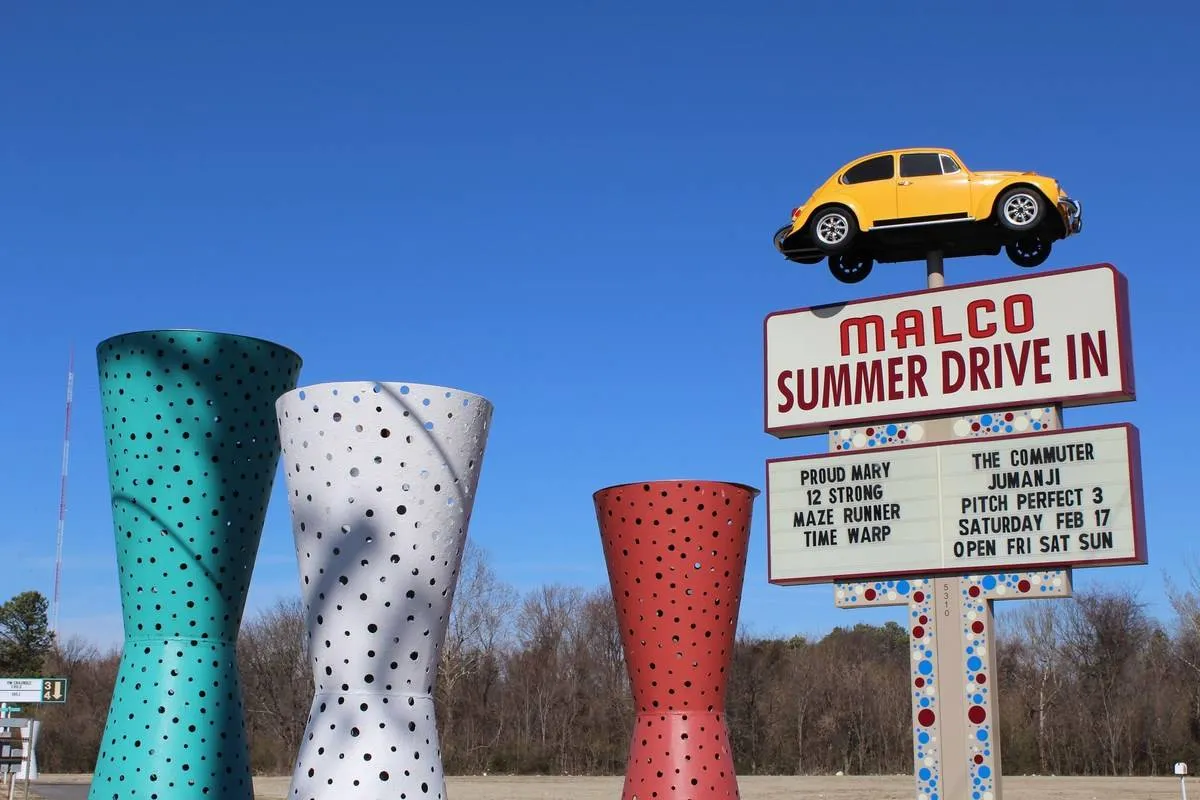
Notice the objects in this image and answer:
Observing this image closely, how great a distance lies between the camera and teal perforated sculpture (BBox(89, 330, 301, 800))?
571 inches

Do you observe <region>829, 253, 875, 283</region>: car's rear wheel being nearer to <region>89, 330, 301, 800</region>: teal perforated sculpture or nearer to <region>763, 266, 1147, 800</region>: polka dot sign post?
<region>763, 266, 1147, 800</region>: polka dot sign post

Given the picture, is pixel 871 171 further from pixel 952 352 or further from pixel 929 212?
pixel 952 352

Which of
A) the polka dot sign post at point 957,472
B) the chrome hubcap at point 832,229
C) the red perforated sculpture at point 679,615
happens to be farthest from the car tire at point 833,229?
the red perforated sculpture at point 679,615

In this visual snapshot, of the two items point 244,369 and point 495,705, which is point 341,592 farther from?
point 495,705

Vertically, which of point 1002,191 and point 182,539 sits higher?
point 1002,191

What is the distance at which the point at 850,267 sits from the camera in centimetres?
1805

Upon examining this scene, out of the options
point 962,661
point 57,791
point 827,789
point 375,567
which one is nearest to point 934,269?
point 962,661

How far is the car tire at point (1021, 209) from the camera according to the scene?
1655 cm

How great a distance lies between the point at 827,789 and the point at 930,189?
30324mm

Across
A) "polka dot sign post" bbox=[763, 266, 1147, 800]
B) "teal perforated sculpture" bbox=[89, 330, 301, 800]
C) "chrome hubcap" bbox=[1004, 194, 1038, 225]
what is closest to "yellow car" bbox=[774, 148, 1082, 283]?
"chrome hubcap" bbox=[1004, 194, 1038, 225]

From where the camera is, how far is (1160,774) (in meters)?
54.2

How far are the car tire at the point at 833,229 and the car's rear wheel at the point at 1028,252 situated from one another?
198cm

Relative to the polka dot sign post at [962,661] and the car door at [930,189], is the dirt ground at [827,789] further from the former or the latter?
the car door at [930,189]

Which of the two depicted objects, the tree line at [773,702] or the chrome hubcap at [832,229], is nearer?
the chrome hubcap at [832,229]
